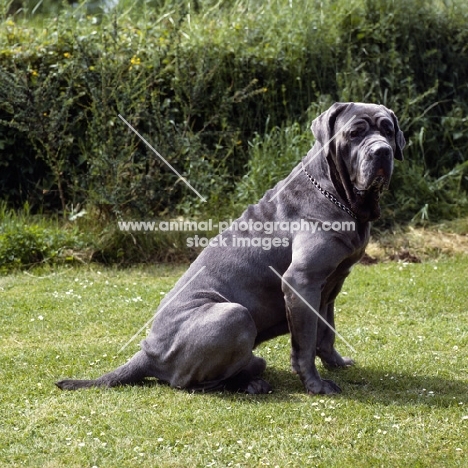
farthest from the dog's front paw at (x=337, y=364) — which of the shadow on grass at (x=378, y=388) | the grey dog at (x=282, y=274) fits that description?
the grey dog at (x=282, y=274)

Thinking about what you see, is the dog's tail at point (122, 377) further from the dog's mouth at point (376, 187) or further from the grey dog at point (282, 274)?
the dog's mouth at point (376, 187)

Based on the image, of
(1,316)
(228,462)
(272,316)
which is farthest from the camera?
(1,316)

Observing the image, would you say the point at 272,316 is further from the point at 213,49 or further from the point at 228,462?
the point at 213,49

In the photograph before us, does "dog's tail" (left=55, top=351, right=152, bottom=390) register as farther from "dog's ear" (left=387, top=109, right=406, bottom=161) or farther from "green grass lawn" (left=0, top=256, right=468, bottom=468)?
"dog's ear" (left=387, top=109, right=406, bottom=161)

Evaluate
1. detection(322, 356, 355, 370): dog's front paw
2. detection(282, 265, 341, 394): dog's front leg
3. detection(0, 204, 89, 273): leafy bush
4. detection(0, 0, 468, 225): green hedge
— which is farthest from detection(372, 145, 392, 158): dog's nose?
detection(0, 204, 89, 273): leafy bush

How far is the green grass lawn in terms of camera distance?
4.03 meters

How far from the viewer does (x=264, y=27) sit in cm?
1031

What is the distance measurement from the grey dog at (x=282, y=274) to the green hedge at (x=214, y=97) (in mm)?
3716

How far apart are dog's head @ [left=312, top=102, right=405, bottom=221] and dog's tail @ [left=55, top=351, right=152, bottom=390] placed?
153 centimetres

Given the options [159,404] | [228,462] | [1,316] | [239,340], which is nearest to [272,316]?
[239,340]

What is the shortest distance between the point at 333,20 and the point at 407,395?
636 centimetres

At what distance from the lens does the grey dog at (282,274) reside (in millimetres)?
4754

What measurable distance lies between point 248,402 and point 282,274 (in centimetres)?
78

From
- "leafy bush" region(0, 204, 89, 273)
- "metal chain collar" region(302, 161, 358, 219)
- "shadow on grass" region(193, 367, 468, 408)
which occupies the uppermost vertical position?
"metal chain collar" region(302, 161, 358, 219)
